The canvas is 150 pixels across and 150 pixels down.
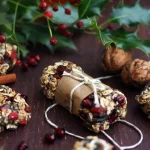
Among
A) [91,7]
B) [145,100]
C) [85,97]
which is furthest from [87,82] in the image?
[91,7]

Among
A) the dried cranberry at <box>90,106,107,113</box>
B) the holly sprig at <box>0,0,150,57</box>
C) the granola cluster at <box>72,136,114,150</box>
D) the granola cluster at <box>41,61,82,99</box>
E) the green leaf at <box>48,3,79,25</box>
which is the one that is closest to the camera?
the granola cluster at <box>72,136,114,150</box>

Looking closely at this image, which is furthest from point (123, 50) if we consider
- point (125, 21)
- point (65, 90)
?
point (65, 90)

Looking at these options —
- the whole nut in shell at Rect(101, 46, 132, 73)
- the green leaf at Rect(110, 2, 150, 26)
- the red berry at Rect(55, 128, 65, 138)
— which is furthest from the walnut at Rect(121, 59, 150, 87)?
the red berry at Rect(55, 128, 65, 138)

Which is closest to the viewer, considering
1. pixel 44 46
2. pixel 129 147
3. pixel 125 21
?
pixel 129 147

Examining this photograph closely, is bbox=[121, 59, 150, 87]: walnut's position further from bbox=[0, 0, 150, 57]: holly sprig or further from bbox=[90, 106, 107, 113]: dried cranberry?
bbox=[90, 106, 107, 113]: dried cranberry

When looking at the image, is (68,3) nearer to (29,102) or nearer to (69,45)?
(69,45)
